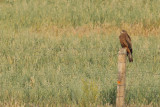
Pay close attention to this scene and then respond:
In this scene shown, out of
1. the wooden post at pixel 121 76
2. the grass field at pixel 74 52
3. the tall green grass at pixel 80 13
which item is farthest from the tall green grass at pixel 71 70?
the tall green grass at pixel 80 13

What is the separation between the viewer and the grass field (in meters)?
6.61

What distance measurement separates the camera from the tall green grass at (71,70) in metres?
6.56

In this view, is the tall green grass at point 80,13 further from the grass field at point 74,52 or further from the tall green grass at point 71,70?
the tall green grass at point 71,70

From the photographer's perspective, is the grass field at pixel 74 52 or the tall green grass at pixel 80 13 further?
the tall green grass at pixel 80 13

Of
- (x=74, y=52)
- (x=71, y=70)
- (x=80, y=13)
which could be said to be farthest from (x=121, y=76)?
(x=80, y=13)

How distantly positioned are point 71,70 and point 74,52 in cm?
128

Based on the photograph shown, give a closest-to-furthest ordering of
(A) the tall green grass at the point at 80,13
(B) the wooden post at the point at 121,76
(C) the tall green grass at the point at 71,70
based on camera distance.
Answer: (B) the wooden post at the point at 121,76 < (C) the tall green grass at the point at 71,70 < (A) the tall green grass at the point at 80,13

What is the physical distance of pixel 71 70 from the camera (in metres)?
8.02

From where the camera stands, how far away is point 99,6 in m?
14.4

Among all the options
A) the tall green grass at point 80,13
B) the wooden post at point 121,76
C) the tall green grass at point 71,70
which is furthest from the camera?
the tall green grass at point 80,13

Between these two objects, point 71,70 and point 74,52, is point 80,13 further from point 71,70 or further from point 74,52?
point 71,70

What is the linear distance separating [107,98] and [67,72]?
1372 millimetres

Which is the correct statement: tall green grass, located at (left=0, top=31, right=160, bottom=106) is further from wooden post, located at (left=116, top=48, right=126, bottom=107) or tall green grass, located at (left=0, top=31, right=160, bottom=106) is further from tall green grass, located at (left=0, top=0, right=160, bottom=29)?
tall green grass, located at (left=0, top=0, right=160, bottom=29)

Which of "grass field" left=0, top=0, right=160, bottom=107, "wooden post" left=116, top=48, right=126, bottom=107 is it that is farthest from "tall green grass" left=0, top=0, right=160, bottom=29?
"wooden post" left=116, top=48, right=126, bottom=107
